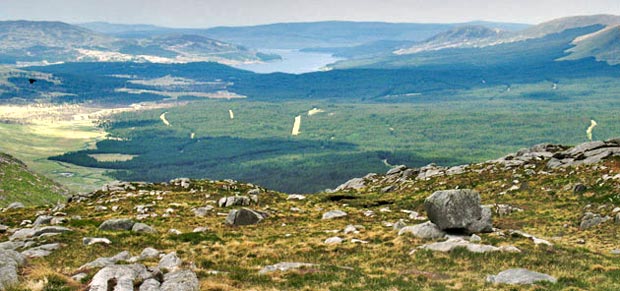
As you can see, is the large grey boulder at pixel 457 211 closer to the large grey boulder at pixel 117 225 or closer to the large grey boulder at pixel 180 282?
the large grey boulder at pixel 180 282

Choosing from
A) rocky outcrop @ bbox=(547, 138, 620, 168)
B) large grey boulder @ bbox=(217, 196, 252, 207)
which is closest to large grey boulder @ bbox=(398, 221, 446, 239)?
large grey boulder @ bbox=(217, 196, 252, 207)

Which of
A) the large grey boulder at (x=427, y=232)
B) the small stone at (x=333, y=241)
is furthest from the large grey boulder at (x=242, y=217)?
the large grey boulder at (x=427, y=232)

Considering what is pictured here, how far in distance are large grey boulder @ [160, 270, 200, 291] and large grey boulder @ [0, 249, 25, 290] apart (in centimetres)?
752

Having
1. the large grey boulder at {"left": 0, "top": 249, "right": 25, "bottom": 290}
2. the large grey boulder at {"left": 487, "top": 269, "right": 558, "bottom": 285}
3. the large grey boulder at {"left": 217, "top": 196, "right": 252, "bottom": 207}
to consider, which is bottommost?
the large grey boulder at {"left": 217, "top": 196, "right": 252, "bottom": 207}

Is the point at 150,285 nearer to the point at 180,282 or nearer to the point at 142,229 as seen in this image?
the point at 180,282

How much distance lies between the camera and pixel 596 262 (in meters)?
39.9

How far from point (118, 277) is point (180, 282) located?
320cm

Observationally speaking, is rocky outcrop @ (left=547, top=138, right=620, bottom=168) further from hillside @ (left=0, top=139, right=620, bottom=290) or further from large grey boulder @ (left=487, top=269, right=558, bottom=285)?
large grey boulder @ (left=487, top=269, right=558, bottom=285)

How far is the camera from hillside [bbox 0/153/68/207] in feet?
370

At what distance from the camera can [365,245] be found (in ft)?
159

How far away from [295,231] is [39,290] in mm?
32014

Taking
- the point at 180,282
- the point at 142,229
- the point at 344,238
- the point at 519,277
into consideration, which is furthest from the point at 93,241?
the point at 519,277

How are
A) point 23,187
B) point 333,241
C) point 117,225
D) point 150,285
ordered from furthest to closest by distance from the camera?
point 23,187, point 117,225, point 333,241, point 150,285

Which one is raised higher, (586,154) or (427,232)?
(427,232)
